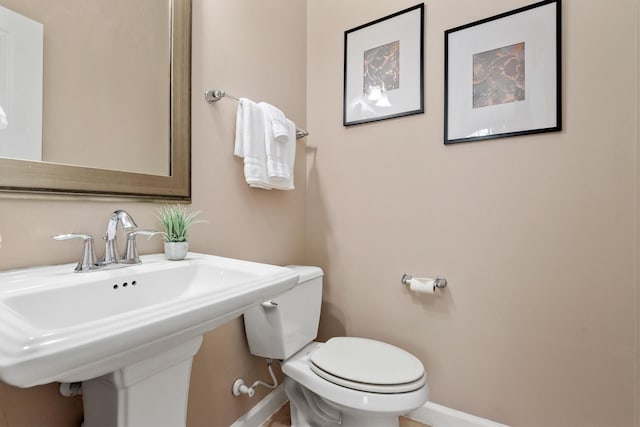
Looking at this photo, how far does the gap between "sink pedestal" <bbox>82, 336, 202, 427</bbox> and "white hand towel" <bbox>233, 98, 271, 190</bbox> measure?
694 millimetres

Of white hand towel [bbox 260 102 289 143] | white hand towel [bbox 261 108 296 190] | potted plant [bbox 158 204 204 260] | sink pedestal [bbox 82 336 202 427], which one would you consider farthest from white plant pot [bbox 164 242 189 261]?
white hand towel [bbox 260 102 289 143]

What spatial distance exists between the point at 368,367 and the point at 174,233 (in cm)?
82

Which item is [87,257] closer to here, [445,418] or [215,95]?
[215,95]

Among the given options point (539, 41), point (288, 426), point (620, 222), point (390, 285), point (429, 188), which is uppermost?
point (539, 41)

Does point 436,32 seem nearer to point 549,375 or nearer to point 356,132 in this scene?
point 356,132

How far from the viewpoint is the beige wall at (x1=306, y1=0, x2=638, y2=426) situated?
1.08m

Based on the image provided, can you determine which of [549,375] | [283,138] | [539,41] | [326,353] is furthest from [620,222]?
[283,138]

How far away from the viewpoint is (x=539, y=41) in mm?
1184

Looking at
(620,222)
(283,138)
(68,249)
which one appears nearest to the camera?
(68,249)

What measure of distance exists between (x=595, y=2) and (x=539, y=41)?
20 cm

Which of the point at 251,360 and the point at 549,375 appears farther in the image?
the point at 251,360

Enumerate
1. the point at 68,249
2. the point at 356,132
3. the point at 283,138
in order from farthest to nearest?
the point at 356,132, the point at 283,138, the point at 68,249

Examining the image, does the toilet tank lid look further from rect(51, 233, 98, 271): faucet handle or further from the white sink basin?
rect(51, 233, 98, 271): faucet handle

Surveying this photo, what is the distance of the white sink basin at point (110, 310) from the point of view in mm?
368
